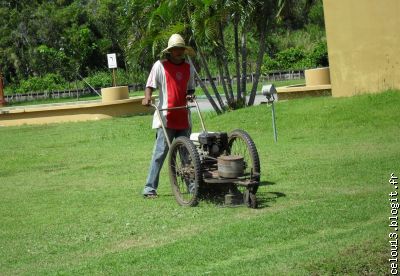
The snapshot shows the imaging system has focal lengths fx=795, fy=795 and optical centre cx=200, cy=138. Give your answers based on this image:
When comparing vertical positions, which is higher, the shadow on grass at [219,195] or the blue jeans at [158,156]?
the blue jeans at [158,156]

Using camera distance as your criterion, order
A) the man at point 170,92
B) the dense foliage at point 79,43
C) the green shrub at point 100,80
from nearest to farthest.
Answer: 1. the man at point 170,92
2. the dense foliage at point 79,43
3. the green shrub at point 100,80

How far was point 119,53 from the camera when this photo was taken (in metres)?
53.5

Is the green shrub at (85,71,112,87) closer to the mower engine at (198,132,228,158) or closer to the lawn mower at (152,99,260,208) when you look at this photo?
the lawn mower at (152,99,260,208)

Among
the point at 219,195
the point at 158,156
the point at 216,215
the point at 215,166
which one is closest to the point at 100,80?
the point at 158,156

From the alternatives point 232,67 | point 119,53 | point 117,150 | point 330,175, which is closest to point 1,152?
point 117,150

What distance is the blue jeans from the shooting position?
9.74m

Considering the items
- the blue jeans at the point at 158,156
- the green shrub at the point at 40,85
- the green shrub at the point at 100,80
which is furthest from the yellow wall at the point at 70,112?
the green shrub at the point at 40,85

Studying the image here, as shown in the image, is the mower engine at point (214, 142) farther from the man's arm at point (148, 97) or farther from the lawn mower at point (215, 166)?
the man's arm at point (148, 97)

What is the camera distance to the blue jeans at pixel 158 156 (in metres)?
9.74

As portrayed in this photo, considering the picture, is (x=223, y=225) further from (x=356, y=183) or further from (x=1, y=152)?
(x=1, y=152)

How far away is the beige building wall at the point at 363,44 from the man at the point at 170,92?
898 cm

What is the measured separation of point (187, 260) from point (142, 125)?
1536cm

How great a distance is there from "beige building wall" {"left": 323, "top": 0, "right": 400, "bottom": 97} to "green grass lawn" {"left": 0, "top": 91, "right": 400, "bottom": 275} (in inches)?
80.7

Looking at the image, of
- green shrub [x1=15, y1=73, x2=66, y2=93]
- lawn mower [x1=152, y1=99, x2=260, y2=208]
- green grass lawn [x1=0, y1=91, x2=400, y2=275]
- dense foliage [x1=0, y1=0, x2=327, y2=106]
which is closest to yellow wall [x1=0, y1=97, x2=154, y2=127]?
green grass lawn [x1=0, y1=91, x2=400, y2=275]
